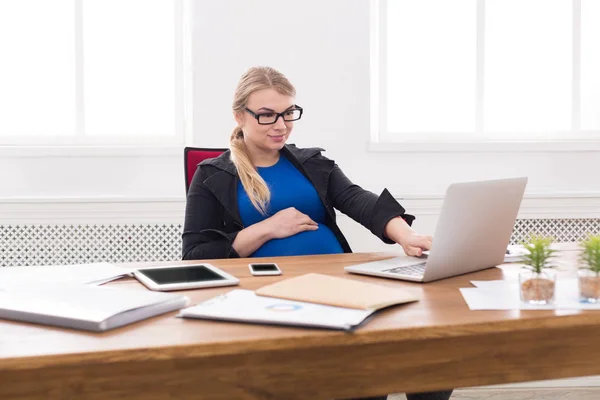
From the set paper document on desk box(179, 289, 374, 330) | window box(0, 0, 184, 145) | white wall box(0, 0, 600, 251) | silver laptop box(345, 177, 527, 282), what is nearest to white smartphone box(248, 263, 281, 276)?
silver laptop box(345, 177, 527, 282)

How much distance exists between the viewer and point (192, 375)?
106 cm

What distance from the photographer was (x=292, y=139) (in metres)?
3.26

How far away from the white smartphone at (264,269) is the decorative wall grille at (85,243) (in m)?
1.60

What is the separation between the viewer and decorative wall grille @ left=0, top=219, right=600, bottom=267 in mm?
3184

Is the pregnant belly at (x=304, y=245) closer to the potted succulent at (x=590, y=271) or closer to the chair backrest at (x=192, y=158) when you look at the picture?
the chair backrest at (x=192, y=158)

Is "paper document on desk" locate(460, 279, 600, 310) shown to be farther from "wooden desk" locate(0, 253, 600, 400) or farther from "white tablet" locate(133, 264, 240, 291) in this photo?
"white tablet" locate(133, 264, 240, 291)

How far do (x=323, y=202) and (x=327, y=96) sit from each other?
1.08m

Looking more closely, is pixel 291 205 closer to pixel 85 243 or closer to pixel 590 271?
pixel 590 271

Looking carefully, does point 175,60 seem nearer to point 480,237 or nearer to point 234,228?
point 234,228

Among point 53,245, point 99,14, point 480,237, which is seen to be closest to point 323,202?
point 480,237

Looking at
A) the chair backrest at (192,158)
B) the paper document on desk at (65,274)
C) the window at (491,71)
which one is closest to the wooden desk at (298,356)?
the paper document on desk at (65,274)

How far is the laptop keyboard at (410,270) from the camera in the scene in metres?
1.60

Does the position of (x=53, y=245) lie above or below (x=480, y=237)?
below

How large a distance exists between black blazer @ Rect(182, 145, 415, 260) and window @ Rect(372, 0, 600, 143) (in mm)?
1182
